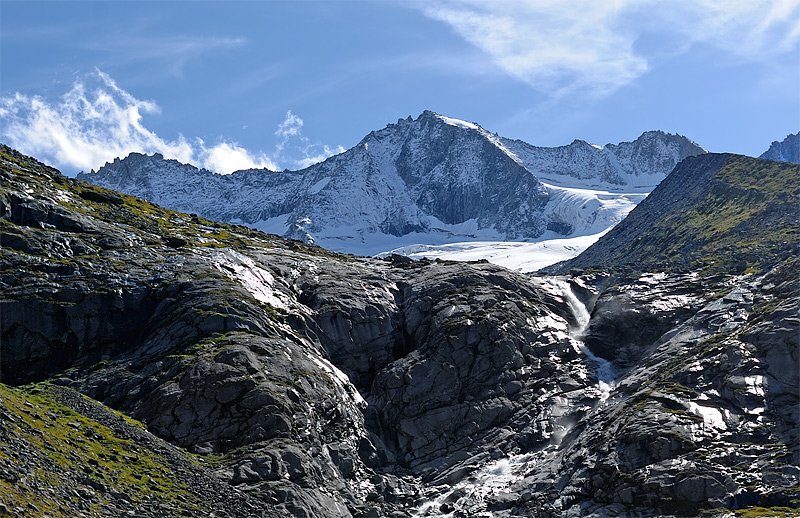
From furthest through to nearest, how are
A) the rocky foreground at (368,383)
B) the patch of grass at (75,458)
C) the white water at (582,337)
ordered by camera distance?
the white water at (582,337) → the rocky foreground at (368,383) → the patch of grass at (75,458)

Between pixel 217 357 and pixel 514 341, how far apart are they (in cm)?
4305

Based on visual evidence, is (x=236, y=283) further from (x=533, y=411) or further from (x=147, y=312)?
(x=533, y=411)

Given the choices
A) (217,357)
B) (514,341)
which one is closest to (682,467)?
(514,341)

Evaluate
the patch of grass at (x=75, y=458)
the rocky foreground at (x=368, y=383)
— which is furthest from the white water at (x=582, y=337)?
the patch of grass at (x=75, y=458)

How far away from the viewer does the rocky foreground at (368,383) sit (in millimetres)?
99500

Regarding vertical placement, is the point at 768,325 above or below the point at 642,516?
above

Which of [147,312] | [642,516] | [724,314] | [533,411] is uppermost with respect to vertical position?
[147,312]

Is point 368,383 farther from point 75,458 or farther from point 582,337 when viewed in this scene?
point 75,458

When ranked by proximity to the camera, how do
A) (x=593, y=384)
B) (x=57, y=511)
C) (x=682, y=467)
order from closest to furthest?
1. (x=57, y=511)
2. (x=682, y=467)
3. (x=593, y=384)

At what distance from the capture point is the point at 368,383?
5340 inches

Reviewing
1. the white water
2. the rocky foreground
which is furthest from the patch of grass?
the white water

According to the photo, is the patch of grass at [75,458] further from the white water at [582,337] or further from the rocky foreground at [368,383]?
the white water at [582,337]

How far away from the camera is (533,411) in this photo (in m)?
128

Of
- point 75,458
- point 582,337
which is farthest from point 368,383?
point 75,458
